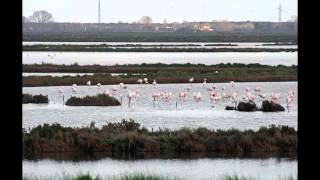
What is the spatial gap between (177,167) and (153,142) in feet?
10.9

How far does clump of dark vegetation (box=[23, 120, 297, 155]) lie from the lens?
21.5 meters

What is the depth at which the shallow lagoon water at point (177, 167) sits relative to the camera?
1717 cm

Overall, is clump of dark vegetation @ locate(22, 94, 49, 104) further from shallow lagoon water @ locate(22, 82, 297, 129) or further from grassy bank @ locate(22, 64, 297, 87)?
grassy bank @ locate(22, 64, 297, 87)

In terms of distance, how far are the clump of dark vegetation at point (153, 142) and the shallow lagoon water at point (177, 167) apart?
5.10 ft

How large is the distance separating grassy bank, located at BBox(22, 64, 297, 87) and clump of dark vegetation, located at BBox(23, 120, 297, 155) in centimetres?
2629

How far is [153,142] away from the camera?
2164 centimetres

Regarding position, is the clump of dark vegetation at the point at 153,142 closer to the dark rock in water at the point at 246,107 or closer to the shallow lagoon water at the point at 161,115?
the shallow lagoon water at the point at 161,115

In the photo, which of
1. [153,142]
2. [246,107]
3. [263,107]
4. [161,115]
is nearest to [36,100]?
[161,115]

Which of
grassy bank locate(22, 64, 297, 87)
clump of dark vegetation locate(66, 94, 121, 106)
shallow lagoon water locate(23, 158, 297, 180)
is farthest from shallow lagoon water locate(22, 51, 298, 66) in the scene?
shallow lagoon water locate(23, 158, 297, 180)

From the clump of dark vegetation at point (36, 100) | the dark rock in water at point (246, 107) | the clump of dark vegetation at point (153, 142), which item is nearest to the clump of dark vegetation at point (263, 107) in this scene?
the dark rock in water at point (246, 107)
